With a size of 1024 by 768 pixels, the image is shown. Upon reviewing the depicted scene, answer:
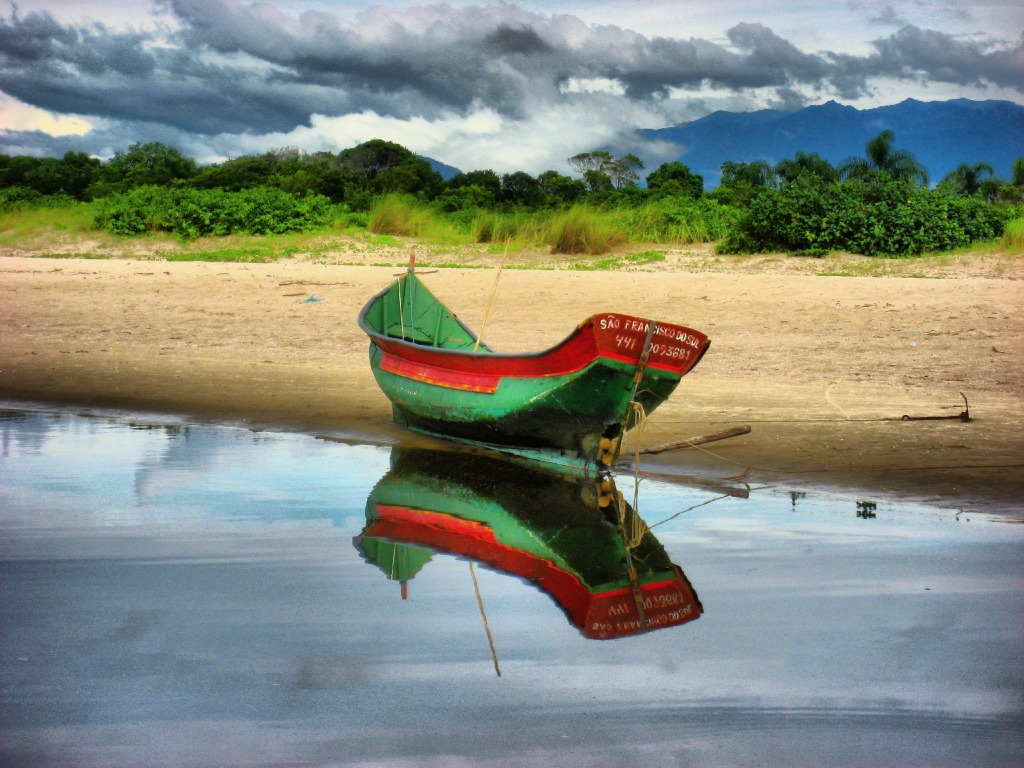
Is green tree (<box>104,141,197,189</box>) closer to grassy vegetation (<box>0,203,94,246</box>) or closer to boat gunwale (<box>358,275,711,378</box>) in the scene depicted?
grassy vegetation (<box>0,203,94,246</box>)

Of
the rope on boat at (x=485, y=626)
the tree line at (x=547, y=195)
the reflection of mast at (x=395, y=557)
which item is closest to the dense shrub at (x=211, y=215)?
the tree line at (x=547, y=195)

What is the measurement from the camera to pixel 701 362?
11.9 meters

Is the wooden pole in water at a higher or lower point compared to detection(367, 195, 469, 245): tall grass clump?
lower

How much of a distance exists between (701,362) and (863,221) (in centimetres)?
758

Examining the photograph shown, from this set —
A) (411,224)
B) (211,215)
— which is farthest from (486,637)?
(211,215)

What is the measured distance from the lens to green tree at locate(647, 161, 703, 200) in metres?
29.8

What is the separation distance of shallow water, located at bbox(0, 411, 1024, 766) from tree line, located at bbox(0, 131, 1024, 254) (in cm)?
1183

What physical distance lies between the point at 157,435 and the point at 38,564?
3.75m

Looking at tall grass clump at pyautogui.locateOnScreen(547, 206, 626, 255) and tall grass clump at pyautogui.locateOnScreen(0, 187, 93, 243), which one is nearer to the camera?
tall grass clump at pyautogui.locateOnScreen(547, 206, 626, 255)

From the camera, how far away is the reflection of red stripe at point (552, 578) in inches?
199

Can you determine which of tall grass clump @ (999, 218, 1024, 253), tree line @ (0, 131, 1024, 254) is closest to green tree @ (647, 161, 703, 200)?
tree line @ (0, 131, 1024, 254)

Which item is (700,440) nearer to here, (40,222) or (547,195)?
(40,222)

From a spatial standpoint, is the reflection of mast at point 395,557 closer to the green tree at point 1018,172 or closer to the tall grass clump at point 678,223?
the tall grass clump at point 678,223

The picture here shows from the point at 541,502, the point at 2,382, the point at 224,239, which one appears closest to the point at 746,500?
the point at 541,502
